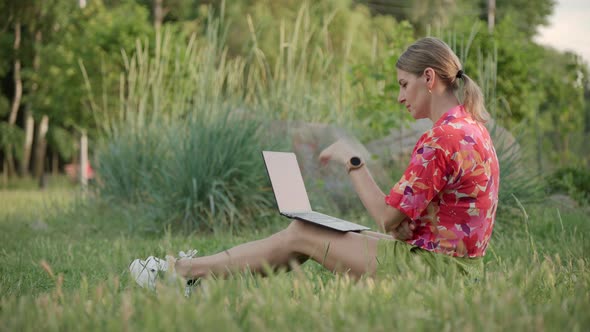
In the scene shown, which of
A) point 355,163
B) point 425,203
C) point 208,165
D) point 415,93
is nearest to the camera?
point 425,203

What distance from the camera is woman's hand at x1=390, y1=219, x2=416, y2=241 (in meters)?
2.80

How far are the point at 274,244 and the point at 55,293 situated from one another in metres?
0.89

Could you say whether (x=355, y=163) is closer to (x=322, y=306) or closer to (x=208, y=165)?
(x=322, y=306)

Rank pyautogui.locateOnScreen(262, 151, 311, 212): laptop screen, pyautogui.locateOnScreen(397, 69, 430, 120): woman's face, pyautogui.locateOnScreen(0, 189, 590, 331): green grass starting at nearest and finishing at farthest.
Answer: pyautogui.locateOnScreen(0, 189, 590, 331): green grass
pyautogui.locateOnScreen(397, 69, 430, 120): woman's face
pyautogui.locateOnScreen(262, 151, 311, 212): laptop screen

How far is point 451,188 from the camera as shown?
274cm

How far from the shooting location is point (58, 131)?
1903cm

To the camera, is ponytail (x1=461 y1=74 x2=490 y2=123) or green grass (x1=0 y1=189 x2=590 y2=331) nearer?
green grass (x1=0 y1=189 x2=590 y2=331)

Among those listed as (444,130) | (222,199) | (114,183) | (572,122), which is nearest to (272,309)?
(444,130)

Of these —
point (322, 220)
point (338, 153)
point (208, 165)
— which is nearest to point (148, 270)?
point (322, 220)

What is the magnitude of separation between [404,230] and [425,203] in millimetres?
181

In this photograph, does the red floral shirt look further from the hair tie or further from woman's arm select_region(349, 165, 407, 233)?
the hair tie

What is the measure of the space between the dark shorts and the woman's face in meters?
0.55

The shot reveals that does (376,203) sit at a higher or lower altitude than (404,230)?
higher

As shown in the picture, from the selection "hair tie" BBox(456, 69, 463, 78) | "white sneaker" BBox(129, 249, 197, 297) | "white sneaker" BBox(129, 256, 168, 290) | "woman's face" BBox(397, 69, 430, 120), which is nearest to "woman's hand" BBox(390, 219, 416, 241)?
"woman's face" BBox(397, 69, 430, 120)
